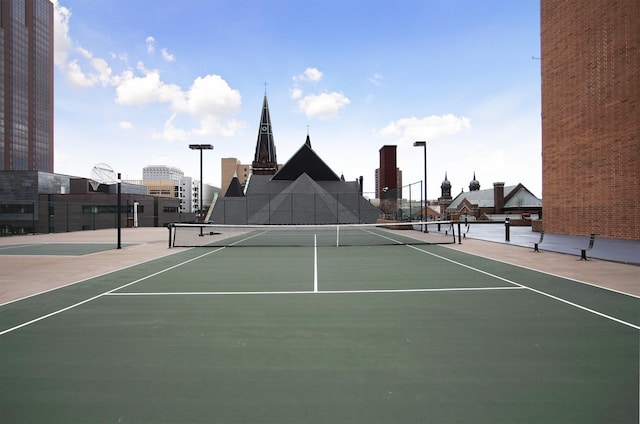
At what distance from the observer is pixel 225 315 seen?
219 inches

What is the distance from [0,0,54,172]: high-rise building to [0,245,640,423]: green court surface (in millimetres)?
149005

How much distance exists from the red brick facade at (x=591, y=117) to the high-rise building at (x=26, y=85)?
150 meters

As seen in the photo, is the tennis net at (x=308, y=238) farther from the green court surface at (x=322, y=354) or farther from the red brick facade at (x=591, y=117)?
the green court surface at (x=322, y=354)

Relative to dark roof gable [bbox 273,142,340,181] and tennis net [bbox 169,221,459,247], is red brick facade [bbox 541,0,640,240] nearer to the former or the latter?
tennis net [bbox 169,221,459,247]

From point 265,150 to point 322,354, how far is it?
286 ft

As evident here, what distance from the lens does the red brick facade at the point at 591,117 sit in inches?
694

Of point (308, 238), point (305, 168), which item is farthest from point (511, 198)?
point (308, 238)

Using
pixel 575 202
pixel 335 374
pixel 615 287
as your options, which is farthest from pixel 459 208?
pixel 335 374

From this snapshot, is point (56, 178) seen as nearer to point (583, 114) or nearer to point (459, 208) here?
point (583, 114)

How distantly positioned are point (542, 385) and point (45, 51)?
18511 centimetres

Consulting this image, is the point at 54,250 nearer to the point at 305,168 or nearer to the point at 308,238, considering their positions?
the point at 308,238

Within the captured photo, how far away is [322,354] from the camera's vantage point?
13.4ft

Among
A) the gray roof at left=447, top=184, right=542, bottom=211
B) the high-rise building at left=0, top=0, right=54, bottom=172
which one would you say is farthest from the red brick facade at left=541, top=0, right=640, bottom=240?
the high-rise building at left=0, top=0, right=54, bottom=172

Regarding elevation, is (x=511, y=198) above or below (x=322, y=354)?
above
